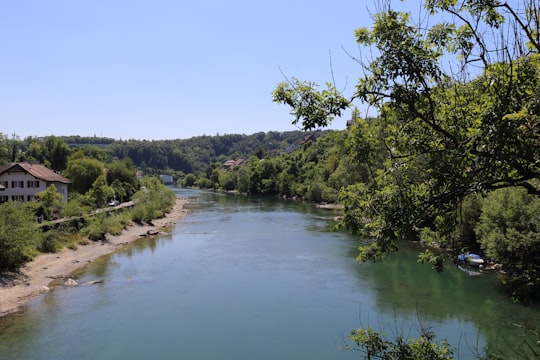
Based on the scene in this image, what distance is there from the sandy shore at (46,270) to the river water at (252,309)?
0.82m

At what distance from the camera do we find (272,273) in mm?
22688

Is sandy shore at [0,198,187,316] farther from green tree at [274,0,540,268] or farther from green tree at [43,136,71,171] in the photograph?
green tree at [43,136,71,171]

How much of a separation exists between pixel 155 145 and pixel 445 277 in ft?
534

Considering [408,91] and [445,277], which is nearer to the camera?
[408,91]

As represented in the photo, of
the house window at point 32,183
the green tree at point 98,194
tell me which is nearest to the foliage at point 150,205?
the green tree at point 98,194

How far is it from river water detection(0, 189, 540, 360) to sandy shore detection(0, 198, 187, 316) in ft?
2.68

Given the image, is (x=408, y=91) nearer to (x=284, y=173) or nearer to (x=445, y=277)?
(x=445, y=277)

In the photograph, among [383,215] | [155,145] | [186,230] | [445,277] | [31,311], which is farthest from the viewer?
[155,145]

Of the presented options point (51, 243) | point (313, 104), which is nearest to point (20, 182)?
point (51, 243)

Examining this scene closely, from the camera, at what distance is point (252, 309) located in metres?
17.1

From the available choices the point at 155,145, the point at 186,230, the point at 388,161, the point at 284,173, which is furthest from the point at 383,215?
the point at 155,145

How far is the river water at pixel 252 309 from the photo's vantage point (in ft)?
45.3

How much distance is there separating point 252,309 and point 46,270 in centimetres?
1262

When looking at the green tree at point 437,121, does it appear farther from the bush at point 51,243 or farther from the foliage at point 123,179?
the foliage at point 123,179
